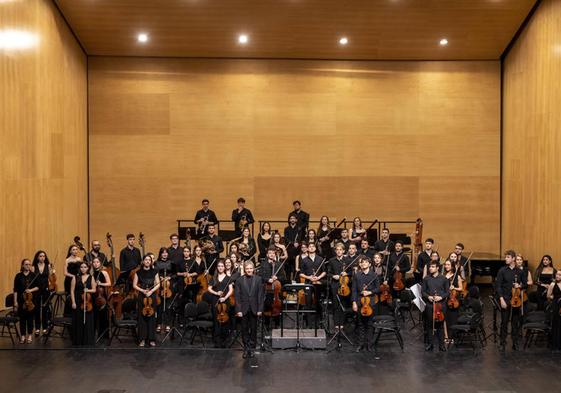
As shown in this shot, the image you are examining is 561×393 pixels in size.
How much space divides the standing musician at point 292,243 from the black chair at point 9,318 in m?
5.21

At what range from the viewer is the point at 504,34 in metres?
17.5

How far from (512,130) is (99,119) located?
10091 mm

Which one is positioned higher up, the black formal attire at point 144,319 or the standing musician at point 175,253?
the standing musician at point 175,253

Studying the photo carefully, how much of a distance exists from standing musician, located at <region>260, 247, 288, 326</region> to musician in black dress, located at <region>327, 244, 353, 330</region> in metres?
0.85

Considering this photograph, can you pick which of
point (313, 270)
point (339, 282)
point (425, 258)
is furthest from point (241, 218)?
point (339, 282)

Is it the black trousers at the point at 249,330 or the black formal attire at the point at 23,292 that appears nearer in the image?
the black trousers at the point at 249,330

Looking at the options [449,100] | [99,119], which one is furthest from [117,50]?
[449,100]

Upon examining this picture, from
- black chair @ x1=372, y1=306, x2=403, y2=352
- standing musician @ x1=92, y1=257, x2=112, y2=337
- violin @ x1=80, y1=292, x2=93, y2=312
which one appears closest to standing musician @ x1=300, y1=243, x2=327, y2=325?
black chair @ x1=372, y1=306, x2=403, y2=352

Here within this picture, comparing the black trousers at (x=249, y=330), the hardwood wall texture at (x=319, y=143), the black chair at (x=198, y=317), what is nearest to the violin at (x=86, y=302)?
the black chair at (x=198, y=317)

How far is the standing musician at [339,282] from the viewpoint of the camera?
12.1 metres

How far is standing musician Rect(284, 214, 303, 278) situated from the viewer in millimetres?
14688

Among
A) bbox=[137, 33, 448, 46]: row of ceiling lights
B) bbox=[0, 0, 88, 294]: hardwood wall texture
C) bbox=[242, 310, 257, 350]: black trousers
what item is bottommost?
bbox=[242, 310, 257, 350]: black trousers

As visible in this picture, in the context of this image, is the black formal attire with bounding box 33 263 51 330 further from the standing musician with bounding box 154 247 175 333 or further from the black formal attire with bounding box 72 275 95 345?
the standing musician with bounding box 154 247 175 333

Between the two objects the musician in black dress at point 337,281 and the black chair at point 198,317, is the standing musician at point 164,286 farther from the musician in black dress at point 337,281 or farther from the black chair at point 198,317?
the musician in black dress at point 337,281
